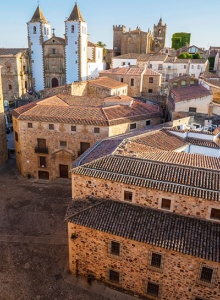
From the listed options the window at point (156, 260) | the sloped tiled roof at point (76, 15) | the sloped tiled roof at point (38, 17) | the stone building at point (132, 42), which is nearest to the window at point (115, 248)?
the window at point (156, 260)

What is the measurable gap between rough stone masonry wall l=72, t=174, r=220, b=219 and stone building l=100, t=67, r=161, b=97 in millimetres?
35363

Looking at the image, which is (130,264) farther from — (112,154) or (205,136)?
(205,136)

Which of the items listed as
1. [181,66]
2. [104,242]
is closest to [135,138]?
[104,242]

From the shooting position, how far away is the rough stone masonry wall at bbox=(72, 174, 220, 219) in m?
15.1

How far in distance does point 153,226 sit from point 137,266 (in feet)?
9.72

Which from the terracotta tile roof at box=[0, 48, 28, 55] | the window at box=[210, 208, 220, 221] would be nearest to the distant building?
the terracotta tile roof at box=[0, 48, 28, 55]

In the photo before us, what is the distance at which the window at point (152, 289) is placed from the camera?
1652 cm

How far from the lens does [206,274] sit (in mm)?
14773

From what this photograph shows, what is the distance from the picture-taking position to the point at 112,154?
18.4 metres

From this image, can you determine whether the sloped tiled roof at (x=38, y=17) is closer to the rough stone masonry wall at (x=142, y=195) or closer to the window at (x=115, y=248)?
the rough stone masonry wall at (x=142, y=195)

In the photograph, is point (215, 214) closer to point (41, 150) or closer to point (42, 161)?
point (41, 150)

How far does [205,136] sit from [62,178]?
53.8 feet

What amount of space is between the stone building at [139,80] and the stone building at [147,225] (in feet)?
109

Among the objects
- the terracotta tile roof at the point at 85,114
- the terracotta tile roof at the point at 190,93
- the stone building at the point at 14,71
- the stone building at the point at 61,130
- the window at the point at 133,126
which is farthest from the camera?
the stone building at the point at 14,71
